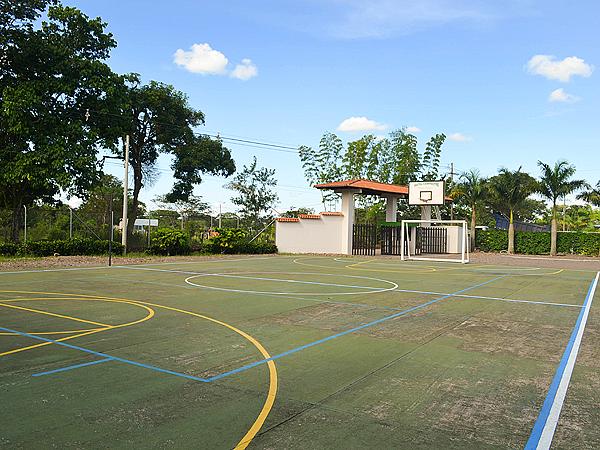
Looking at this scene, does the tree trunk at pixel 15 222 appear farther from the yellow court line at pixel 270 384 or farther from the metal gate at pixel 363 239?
the metal gate at pixel 363 239

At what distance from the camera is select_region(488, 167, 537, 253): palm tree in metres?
35.4

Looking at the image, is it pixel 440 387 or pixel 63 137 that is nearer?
pixel 440 387

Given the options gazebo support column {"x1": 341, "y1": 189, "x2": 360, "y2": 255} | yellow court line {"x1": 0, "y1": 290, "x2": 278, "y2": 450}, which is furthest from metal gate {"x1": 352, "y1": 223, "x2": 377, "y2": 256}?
yellow court line {"x1": 0, "y1": 290, "x2": 278, "y2": 450}

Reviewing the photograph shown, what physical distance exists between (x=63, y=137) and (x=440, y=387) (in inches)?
911

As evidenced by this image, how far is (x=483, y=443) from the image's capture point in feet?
12.5

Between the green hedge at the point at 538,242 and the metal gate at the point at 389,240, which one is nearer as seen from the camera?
the metal gate at the point at 389,240

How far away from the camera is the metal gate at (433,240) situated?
35728 millimetres

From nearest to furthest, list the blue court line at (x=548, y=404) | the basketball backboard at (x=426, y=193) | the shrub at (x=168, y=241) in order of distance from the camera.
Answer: the blue court line at (x=548, y=404) < the shrub at (x=168, y=241) < the basketball backboard at (x=426, y=193)

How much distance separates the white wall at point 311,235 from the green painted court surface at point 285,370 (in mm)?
19125

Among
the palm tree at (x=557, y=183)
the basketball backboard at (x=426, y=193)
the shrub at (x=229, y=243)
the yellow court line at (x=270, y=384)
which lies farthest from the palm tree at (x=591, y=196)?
the yellow court line at (x=270, y=384)

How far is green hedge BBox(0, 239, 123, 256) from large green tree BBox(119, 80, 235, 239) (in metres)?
8.28

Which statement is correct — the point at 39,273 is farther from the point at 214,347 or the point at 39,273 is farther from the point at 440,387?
the point at 440,387

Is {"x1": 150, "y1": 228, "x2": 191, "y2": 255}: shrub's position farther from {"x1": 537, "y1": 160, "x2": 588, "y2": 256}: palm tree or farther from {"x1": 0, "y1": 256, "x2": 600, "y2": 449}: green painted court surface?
{"x1": 537, "y1": 160, "x2": 588, "y2": 256}: palm tree

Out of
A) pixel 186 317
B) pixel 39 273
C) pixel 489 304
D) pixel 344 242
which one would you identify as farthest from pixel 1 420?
pixel 344 242
